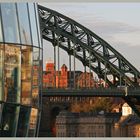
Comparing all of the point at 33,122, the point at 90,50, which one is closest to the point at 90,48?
the point at 90,50

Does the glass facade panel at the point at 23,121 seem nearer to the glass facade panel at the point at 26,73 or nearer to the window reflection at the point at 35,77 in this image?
the glass facade panel at the point at 26,73

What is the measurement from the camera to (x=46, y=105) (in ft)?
499

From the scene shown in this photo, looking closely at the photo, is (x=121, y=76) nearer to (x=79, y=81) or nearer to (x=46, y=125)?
(x=79, y=81)

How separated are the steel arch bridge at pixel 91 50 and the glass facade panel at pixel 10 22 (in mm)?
59858

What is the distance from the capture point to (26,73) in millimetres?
23391

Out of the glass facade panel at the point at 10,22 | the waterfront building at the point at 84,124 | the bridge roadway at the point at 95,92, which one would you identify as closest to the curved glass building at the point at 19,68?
the glass facade panel at the point at 10,22

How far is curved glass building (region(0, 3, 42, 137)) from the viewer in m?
22.2

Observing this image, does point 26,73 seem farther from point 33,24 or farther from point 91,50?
point 91,50

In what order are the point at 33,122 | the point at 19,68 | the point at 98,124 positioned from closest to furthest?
1. the point at 19,68
2. the point at 33,122
3. the point at 98,124

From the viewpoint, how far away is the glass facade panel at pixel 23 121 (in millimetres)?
23319

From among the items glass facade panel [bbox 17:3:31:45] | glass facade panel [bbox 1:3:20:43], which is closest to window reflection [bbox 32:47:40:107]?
glass facade panel [bbox 17:3:31:45]

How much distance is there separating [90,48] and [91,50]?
0.28 meters

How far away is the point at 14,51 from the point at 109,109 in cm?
13708

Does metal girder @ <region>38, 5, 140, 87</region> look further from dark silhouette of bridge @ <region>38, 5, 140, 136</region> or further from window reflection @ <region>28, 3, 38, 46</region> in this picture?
window reflection @ <region>28, 3, 38, 46</region>
